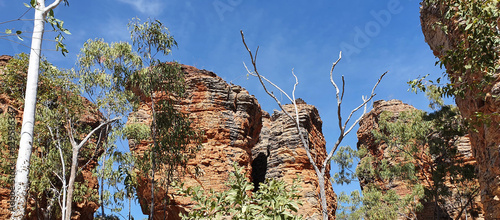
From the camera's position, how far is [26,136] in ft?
22.6

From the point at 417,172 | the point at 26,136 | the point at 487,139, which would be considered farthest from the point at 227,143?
the point at 26,136

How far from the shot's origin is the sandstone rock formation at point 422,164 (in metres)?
29.5

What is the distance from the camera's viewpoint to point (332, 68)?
32.6 feet

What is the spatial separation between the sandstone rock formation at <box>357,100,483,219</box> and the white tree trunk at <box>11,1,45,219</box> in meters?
24.6

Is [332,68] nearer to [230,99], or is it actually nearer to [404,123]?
[230,99]

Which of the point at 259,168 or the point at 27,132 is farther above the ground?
the point at 259,168

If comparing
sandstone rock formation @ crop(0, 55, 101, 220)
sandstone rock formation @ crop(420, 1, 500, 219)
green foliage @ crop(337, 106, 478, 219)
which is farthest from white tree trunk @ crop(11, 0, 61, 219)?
green foliage @ crop(337, 106, 478, 219)

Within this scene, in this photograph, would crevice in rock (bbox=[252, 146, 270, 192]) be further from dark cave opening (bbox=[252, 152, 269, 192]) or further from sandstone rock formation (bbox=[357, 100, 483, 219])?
sandstone rock formation (bbox=[357, 100, 483, 219])

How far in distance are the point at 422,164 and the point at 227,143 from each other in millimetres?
19291

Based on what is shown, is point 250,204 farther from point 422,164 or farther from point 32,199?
point 422,164

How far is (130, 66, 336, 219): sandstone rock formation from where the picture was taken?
22.6 m

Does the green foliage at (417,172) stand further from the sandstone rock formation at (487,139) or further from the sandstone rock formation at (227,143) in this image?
the sandstone rock formation at (487,139)

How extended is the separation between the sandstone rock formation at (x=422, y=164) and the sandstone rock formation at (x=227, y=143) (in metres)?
7.65

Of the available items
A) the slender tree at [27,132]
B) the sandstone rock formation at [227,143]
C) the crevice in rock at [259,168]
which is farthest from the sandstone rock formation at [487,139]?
the crevice in rock at [259,168]
